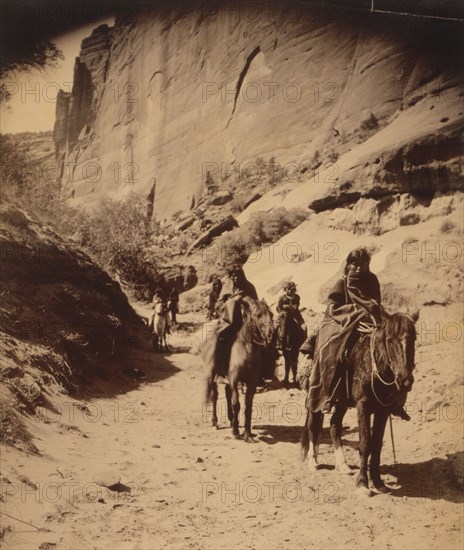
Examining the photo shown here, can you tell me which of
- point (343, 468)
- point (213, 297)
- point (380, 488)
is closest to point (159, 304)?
point (213, 297)

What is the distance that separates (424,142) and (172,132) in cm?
260

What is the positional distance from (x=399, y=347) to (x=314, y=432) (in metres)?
1.28

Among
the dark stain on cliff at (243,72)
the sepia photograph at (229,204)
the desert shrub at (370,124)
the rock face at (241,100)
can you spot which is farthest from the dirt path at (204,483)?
the dark stain on cliff at (243,72)

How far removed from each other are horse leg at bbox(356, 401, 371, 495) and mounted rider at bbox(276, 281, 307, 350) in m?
1.36

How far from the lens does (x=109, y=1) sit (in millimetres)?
6547

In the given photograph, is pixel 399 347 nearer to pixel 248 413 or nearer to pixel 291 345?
pixel 248 413

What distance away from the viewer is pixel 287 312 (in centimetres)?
643

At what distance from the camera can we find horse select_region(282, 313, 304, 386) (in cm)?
646

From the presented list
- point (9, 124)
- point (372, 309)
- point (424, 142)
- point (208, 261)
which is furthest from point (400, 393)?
point (9, 124)

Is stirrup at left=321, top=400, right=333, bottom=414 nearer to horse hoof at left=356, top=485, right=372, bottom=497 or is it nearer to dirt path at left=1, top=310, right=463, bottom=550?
dirt path at left=1, top=310, right=463, bottom=550

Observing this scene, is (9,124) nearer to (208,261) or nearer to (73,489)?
(208,261)

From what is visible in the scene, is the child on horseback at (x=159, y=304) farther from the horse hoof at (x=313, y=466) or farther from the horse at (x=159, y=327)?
the horse hoof at (x=313, y=466)

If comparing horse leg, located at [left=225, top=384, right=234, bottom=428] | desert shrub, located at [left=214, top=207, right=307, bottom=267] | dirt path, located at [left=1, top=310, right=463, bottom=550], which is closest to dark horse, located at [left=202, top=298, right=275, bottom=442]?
horse leg, located at [left=225, top=384, right=234, bottom=428]

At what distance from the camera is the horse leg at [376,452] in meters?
5.30
